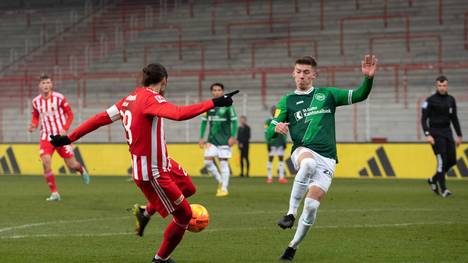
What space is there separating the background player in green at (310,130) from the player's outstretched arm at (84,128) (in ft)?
5.81

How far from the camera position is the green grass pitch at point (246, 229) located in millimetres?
10000

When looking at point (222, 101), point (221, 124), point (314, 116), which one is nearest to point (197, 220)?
point (314, 116)

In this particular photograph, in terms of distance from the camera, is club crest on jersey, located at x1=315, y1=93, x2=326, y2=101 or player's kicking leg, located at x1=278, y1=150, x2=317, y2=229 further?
club crest on jersey, located at x1=315, y1=93, x2=326, y2=101

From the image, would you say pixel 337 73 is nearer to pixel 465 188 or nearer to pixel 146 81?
pixel 465 188

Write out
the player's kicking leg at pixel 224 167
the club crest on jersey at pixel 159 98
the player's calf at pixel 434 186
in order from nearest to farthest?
the club crest on jersey at pixel 159 98 → the player's calf at pixel 434 186 → the player's kicking leg at pixel 224 167

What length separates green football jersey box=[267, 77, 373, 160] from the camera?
389 inches

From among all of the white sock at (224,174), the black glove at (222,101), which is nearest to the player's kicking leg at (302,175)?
the black glove at (222,101)

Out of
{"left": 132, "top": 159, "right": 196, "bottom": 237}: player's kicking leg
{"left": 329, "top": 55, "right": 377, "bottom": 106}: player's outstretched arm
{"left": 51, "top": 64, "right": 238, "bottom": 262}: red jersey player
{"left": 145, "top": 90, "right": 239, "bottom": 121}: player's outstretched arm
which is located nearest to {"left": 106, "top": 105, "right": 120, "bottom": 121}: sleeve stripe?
{"left": 51, "top": 64, "right": 238, "bottom": 262}: red jersey player

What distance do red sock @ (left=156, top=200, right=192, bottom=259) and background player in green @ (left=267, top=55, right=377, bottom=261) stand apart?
108 centimetres

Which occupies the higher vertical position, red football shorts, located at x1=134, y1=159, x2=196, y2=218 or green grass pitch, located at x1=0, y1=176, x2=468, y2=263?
red football shorts, located at x1=134, y1=159, x2=196, y2=218

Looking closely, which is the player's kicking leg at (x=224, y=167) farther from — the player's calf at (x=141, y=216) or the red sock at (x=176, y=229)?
the red sock at (x=176, y=229)

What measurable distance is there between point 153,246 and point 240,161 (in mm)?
20285

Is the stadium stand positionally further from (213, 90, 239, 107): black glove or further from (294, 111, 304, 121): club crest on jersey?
(213, 90, 239, 107): black glove

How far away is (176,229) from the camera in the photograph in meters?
9.09
